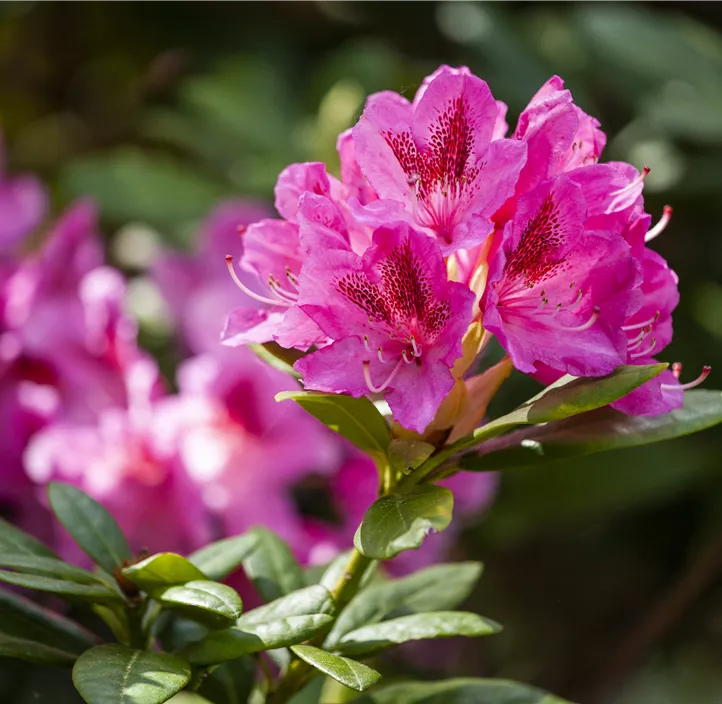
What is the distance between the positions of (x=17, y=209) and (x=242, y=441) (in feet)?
1.65

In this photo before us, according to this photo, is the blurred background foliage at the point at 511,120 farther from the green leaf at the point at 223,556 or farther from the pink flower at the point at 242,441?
the green leaf at the point at 223,556

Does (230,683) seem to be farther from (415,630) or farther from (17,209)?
(17,209)

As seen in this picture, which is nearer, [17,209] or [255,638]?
[255,638]

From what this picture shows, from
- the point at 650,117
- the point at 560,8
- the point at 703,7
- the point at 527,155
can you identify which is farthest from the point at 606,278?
the point at 703,7

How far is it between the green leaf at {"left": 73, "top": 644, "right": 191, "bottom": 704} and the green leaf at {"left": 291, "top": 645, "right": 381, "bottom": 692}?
7cm

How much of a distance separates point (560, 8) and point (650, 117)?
57cm

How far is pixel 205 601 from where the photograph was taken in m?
0.56

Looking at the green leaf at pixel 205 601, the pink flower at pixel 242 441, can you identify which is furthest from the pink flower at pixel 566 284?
the pink flower at pixel 242 441

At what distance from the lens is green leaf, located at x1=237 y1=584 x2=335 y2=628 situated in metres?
0.58

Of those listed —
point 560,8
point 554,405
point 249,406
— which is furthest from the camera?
point 560,8

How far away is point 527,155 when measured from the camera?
0.59m

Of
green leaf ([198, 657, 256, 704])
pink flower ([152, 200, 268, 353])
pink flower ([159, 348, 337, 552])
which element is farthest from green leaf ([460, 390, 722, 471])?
pink flower ([152, 200, 268, 353])

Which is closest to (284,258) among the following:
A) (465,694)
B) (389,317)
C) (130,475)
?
(389,317)

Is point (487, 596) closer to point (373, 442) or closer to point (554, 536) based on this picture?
point (554, 536)
